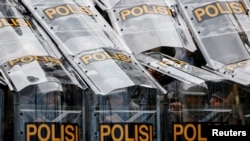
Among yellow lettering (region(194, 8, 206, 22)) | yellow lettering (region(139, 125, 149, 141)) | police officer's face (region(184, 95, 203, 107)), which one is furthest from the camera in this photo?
yellow lettering (region(194, 8, 206, 22))

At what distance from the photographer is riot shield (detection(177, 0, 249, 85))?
6094 millimetres

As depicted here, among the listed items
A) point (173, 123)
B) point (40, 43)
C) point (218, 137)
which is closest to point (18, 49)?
point (40, 43)

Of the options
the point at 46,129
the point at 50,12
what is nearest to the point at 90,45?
the point at 50,12

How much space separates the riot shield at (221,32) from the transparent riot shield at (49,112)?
1.26 m

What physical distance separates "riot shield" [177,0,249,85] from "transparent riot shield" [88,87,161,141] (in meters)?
0.74

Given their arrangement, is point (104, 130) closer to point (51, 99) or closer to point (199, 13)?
point (51, 99)

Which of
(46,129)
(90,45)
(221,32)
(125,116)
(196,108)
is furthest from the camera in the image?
(221,32)

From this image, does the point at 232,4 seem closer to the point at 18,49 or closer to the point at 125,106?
the point at 125,106

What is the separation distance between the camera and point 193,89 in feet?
19.0

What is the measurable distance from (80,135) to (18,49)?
89 cm

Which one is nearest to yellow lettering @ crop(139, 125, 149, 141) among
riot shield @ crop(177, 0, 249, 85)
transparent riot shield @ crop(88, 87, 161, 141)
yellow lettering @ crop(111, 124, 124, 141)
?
transparent riot shield @ crop(88, 87, 161, 141)

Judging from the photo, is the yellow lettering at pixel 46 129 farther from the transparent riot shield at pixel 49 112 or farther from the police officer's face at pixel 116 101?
the police officer's face at pixel 116 101

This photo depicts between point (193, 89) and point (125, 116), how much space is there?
0.63 meters

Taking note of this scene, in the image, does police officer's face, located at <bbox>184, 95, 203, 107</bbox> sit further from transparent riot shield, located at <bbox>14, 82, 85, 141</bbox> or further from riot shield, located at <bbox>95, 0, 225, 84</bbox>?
transparent riot shield, located at <bbox>14, 82, 85, 141</bbox>
